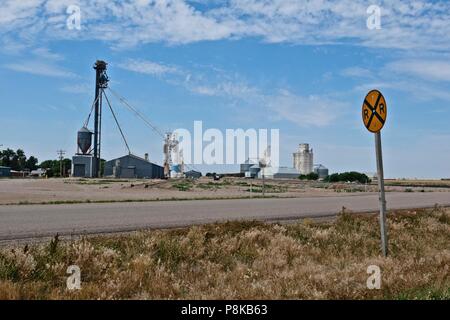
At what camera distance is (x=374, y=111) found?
9625mm

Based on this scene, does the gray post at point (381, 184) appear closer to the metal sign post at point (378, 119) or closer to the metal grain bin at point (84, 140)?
the metal sign post at point (378, 119)

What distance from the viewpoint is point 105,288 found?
20.3ft

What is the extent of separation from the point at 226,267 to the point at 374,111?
4.12m

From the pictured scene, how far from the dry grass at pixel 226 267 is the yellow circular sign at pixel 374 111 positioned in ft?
8.17

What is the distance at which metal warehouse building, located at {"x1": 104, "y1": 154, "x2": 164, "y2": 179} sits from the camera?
120250 millimetres

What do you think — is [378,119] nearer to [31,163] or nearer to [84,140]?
[84,140]

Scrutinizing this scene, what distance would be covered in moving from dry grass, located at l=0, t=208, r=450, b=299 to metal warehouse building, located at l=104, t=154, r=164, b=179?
11088cm

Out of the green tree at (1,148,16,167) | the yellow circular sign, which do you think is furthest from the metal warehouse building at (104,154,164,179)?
the yellow circular sign

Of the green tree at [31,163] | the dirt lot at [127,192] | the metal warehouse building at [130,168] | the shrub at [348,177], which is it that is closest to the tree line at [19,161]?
the green tree at [31,163]

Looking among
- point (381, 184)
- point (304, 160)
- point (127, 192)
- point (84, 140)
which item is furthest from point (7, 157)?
point (381, 184)
